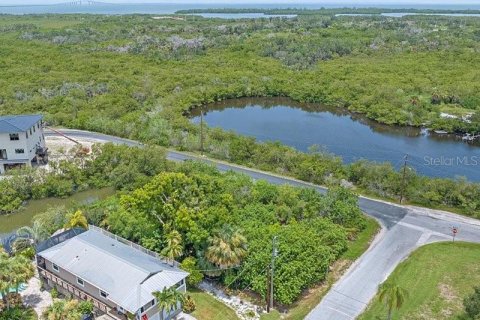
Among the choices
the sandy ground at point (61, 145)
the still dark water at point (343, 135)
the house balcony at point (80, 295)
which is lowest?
the still dark water at point (343, 135)

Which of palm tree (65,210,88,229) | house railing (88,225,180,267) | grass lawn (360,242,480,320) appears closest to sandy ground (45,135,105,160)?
Result: palm tree (65,210,88,229)

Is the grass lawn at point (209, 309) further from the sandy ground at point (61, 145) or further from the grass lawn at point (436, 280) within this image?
the sandy ground at point (61, 145)

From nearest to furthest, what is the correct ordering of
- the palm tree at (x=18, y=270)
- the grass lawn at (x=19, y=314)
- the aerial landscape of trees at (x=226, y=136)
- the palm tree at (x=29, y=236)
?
the palm tree at (x=18, y=270), the grass lawn at (x=19, y=314), the aerial landscape of trees at (x=226, y=136), the palm tree at (x=29, y=236)

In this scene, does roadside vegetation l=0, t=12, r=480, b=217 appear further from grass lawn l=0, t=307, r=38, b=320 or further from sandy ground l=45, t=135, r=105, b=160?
grass lawn l=0, t=307, r=38, b=320

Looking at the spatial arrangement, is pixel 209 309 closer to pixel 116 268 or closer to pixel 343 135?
pixel 116 268

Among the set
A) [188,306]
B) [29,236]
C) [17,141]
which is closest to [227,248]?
[188,306]

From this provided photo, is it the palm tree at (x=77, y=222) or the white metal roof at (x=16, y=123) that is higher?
the white metal roof at (x=16, y=123)

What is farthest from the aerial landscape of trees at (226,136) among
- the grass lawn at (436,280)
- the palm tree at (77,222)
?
the grass lawn at (436,280)
